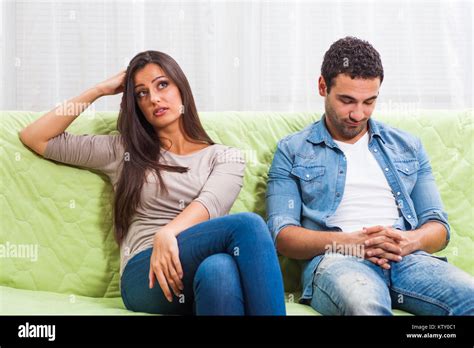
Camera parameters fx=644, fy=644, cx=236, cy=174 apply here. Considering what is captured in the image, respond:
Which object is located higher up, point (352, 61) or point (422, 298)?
point (352, 61)

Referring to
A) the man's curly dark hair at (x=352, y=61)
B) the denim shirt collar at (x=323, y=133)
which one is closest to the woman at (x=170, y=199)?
the denim shirt collar at (x=323, y=133)

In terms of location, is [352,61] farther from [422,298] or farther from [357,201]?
[422,298]

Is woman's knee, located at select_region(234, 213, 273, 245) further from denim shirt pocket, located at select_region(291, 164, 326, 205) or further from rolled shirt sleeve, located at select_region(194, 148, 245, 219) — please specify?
denim shirt pocket, located at select_region(291, 164, 326, 205)

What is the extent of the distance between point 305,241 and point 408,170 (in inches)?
13.7

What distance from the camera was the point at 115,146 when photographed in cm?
159

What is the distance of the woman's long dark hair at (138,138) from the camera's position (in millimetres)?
1522

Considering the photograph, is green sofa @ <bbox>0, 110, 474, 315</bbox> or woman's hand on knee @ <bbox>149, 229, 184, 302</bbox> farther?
green sofa @ <bbox>0, 110, 474, 315</bbox>

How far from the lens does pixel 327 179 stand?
160 cm

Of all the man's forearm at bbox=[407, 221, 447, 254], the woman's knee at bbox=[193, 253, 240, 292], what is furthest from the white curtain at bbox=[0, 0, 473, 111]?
the woman's knee at bbox=[193, 253, 240, 292]

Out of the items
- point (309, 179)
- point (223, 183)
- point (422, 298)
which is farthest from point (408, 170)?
point (223, 183)

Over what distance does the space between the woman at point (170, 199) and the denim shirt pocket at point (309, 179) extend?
0.15 metres

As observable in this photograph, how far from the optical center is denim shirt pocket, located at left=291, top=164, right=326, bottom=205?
63.1 inches

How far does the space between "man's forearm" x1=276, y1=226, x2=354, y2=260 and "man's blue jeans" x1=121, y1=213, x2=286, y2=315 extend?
9.6 inches
